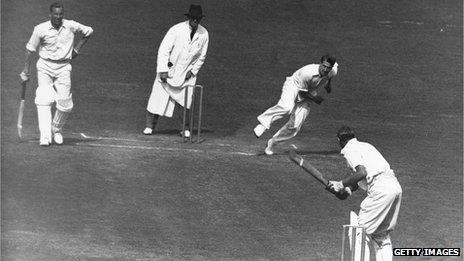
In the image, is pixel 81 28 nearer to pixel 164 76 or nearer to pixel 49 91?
pixel 49 91

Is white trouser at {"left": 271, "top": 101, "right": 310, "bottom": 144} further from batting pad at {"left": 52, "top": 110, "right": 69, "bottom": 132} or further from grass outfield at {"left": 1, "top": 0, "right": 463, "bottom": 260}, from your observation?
batting pad at {"left": 52, "top": 110, "right": 69, "bottom": 132}

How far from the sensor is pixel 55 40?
1978 centimetres

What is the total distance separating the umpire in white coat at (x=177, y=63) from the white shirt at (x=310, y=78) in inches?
82.7

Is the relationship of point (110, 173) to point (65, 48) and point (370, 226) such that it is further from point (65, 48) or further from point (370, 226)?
point (370, 226)

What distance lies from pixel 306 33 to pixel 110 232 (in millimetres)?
16328

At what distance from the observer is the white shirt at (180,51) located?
2147 cm

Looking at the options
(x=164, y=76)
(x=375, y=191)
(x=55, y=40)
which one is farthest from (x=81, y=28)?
(x=375, y=191)

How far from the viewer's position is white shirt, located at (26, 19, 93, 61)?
19.7m

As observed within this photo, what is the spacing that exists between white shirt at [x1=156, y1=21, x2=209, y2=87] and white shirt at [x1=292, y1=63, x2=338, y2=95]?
6.81ft

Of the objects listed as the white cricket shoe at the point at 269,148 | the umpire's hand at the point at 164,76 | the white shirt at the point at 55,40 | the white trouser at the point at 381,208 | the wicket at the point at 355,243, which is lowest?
the wicket at the point at 355,243

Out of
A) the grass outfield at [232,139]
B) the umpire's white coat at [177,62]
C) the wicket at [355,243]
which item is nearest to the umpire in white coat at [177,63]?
the umpire's white coat at [177,62]

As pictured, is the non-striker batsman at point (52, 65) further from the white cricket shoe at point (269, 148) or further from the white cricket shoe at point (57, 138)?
the white cricket shoe at point (269, 148)

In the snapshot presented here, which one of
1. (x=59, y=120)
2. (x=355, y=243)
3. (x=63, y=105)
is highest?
(x=63, y=105)

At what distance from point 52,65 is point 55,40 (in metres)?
0.42
